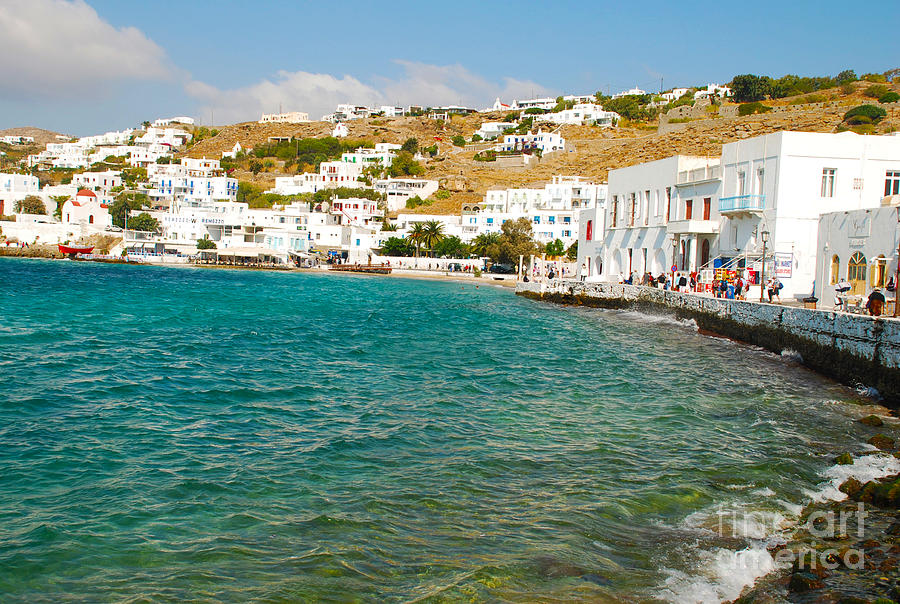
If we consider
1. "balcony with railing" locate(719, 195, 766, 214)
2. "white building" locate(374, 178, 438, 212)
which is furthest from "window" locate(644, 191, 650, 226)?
"white building" locate(374, 178, 438, 212)

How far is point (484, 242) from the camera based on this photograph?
89000 mm

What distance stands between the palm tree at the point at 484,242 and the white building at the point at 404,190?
32.5 m

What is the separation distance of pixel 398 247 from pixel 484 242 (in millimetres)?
14631

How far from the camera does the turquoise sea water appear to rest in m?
6.95

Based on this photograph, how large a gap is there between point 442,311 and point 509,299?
12155mm

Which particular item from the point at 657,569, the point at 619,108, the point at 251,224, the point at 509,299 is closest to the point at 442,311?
the point at 509,299

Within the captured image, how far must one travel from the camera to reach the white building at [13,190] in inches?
4803

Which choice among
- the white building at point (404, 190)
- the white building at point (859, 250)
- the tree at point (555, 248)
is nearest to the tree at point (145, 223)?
the white building at point (404, 190)

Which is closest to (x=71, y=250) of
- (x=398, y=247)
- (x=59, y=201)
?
(x=59, y=201)

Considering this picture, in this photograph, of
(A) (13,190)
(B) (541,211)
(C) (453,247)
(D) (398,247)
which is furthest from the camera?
(A) (13,190)

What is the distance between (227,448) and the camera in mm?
11156

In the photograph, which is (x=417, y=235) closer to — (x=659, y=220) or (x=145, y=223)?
(x=145, y=223)

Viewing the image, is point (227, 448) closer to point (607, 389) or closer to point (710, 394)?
point (607, 389)

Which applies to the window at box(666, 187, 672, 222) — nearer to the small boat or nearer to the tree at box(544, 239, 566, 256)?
the tree at box(544, 239, 566, 256)
